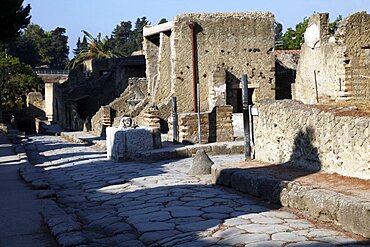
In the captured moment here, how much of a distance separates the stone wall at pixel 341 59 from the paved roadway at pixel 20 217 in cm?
839

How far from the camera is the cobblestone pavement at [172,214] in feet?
16.0

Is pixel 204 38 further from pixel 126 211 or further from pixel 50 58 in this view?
pixel 50 58

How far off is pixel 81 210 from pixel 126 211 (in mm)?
683

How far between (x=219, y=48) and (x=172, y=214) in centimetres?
1297

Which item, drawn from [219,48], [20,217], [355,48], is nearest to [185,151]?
[355,48]

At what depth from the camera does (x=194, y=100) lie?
18625 millimetres

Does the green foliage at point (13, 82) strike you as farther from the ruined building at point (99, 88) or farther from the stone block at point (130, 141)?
the stone block at point (130, 141)

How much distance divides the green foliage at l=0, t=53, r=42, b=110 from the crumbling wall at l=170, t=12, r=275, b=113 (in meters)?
30.1

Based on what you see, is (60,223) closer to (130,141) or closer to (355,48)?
(130,141)

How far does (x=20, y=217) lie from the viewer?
247 inches

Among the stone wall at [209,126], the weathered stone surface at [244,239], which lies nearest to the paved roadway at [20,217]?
the weathered stone surface at [244,239]

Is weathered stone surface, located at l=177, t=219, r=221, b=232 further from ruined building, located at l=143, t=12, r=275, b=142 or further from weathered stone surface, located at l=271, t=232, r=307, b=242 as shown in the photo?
ruined building, located at l=143, t=12, r=275, b=142

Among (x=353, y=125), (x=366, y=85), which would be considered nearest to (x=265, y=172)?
(x=353, y=125)

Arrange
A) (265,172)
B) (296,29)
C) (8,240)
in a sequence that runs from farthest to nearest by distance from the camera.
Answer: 1. (296,29)
2. (265,172)
3. (8,240)
